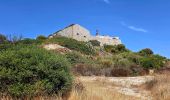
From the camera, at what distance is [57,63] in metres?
11.6

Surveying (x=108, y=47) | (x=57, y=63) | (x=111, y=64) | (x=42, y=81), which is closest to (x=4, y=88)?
(x=42, y=81)

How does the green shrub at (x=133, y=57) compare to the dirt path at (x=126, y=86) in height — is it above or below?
above

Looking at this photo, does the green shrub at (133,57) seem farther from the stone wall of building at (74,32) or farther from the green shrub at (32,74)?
the stone wall of building at (74,32)

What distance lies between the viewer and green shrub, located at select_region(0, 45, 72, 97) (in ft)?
35.0

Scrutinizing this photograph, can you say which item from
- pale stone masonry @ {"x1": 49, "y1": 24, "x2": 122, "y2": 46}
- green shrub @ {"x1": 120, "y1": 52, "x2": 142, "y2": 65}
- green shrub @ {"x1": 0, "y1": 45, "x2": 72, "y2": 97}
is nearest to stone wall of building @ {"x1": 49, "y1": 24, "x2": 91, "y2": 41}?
pale stone masonry @ {"x1": 49, "y1": 24, "x2": 122, "y2": 46}

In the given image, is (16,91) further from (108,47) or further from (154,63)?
(108,47)

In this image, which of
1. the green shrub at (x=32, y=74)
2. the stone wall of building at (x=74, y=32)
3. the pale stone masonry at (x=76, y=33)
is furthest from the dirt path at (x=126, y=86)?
the stone wall of building at (x=74, y=32)

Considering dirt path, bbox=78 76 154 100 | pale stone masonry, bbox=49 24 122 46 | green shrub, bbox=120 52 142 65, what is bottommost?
dirt path, bbox=78 76 154 100

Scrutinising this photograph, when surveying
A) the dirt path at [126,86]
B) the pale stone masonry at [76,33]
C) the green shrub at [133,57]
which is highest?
the pale stone masonry at [76,33]

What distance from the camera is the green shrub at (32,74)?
1066 centimetres

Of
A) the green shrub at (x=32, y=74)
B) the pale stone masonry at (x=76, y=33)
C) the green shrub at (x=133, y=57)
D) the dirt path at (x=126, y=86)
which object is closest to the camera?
the green shrub at (x=32, y=74)

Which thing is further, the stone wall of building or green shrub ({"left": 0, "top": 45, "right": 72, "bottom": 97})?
the stone wall of building

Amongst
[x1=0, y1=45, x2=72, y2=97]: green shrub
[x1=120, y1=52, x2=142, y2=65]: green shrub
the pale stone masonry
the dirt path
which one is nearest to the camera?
[x1=0, y1=45, x2=72, y2=97]: green shrub

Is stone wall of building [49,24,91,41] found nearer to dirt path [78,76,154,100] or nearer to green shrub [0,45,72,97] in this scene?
dirt path [78,76,154,100]
